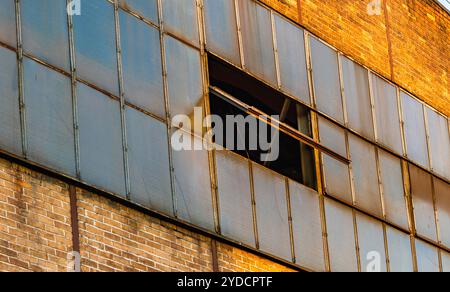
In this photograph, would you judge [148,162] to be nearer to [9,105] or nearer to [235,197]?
[235,197]

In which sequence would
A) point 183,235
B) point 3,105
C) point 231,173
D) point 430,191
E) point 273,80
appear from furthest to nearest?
point 430,191 → point 273,80 → point 231,173 → point 183,235 → point 3,105

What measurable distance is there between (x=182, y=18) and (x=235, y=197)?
104 inches

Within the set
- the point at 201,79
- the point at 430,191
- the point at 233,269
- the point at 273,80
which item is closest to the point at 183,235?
the point at 233,269

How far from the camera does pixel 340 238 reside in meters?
21.2

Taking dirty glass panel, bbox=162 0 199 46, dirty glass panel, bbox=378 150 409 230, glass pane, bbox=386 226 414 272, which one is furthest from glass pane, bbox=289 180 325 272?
dirty glass panel, bbox=162 0 199 46

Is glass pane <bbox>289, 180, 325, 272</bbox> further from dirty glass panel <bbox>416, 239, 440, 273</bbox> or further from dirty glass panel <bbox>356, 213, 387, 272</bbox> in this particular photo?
dirty glass panel <bbox>416, 239, 440, 273</bbox>

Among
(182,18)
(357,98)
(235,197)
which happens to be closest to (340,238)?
(235,197)

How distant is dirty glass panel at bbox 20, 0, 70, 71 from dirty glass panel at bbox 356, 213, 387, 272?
21.2ft

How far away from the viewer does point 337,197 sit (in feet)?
70.7

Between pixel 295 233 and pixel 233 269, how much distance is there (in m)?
1.76

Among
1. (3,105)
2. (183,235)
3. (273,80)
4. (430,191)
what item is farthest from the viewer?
(430,191)

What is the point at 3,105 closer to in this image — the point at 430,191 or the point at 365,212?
the point at 365,212

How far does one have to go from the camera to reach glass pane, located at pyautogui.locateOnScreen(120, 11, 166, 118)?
720 inches

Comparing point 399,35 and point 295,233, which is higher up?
point 399,35
